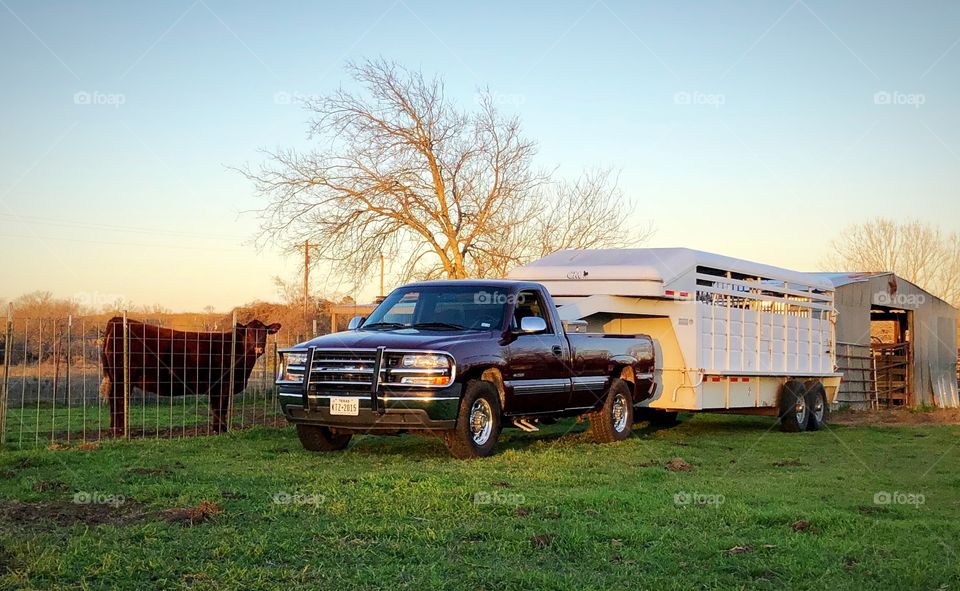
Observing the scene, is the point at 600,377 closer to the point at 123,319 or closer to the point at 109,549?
the point at 123,319

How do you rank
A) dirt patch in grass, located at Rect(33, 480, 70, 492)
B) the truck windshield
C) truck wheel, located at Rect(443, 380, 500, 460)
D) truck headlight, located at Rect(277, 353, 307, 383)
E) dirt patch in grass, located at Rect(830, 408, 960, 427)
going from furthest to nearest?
1. dirt patch in grass, located at Rect(830, 408, 960, 427)
2. the truck windshield
3. truck headlight, located at Rect(277, 353, 307, 383)
4. truck wheel, located at Rect(443, 380, 500, 460)
5. dirt patch in grass, located at Rect(33, 480, 70, 492)

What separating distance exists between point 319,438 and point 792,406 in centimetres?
927

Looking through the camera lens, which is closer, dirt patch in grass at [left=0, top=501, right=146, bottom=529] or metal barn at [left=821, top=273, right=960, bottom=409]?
dirt patch in grass at [left=0, top=501, right=146, bottom=529]

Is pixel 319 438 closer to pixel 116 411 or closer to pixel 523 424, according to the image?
pixel 523 424

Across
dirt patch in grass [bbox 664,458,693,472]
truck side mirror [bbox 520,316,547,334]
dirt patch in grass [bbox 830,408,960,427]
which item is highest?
truck side mirror [bbox 520,316,547,334]

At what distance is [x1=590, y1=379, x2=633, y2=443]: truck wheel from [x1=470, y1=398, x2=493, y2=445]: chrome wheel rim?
8.30 ft

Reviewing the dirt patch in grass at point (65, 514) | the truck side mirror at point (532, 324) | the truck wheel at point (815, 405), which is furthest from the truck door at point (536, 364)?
the truck wheel at point (815, 405)

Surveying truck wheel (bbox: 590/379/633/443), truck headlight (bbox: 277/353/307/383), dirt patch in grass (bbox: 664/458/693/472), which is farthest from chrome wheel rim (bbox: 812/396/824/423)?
truck headlight (bbox: 277/353/307/383)

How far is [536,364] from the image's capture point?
38.0 ft

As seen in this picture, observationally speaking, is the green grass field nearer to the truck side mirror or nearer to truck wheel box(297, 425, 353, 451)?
truck wheel box(297, 425, 353, 451)

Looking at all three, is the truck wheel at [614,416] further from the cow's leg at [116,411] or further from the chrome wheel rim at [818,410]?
the cow's leg at [116,411]

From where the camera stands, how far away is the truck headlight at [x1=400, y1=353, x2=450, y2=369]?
33.1 ft

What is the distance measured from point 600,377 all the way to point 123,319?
6800 mm

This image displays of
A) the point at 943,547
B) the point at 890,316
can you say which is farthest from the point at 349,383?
the point at 890,316
